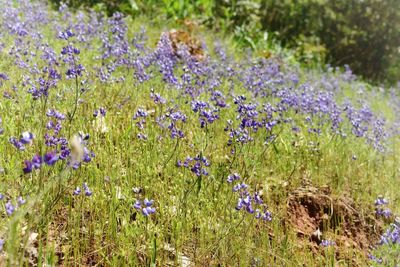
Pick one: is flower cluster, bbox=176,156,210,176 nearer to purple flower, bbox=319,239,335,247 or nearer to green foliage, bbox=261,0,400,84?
purple flower, bbox=319,239,335,247

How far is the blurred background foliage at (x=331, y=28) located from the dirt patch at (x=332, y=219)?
602 centimetres

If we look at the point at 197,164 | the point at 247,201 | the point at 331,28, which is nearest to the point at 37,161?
the point at 247,201

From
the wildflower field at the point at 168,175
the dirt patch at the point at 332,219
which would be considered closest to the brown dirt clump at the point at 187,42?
the wildflower field at the point at 168,175

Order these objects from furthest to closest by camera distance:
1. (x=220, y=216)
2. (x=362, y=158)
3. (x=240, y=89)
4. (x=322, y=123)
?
(x=240, y=89) → (x=322, y=123) → (x=362, y=158) → (x=220, y=216)

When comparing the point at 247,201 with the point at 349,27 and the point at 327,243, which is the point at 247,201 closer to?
the point at 327,243

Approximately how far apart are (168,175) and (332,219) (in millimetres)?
1138

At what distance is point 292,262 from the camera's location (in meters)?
2.52

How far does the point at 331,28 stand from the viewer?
10.5m

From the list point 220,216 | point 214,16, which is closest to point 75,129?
point 220,216

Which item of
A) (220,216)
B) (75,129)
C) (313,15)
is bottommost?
(313,15)

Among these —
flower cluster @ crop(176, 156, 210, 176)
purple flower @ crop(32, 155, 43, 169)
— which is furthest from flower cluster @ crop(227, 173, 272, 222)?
purple flower @ crop(32, 155, 43, 169)

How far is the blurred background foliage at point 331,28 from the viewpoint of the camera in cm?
920

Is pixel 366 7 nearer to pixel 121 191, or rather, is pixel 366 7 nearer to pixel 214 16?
pixel 214 16

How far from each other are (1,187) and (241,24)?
7.35 metres
